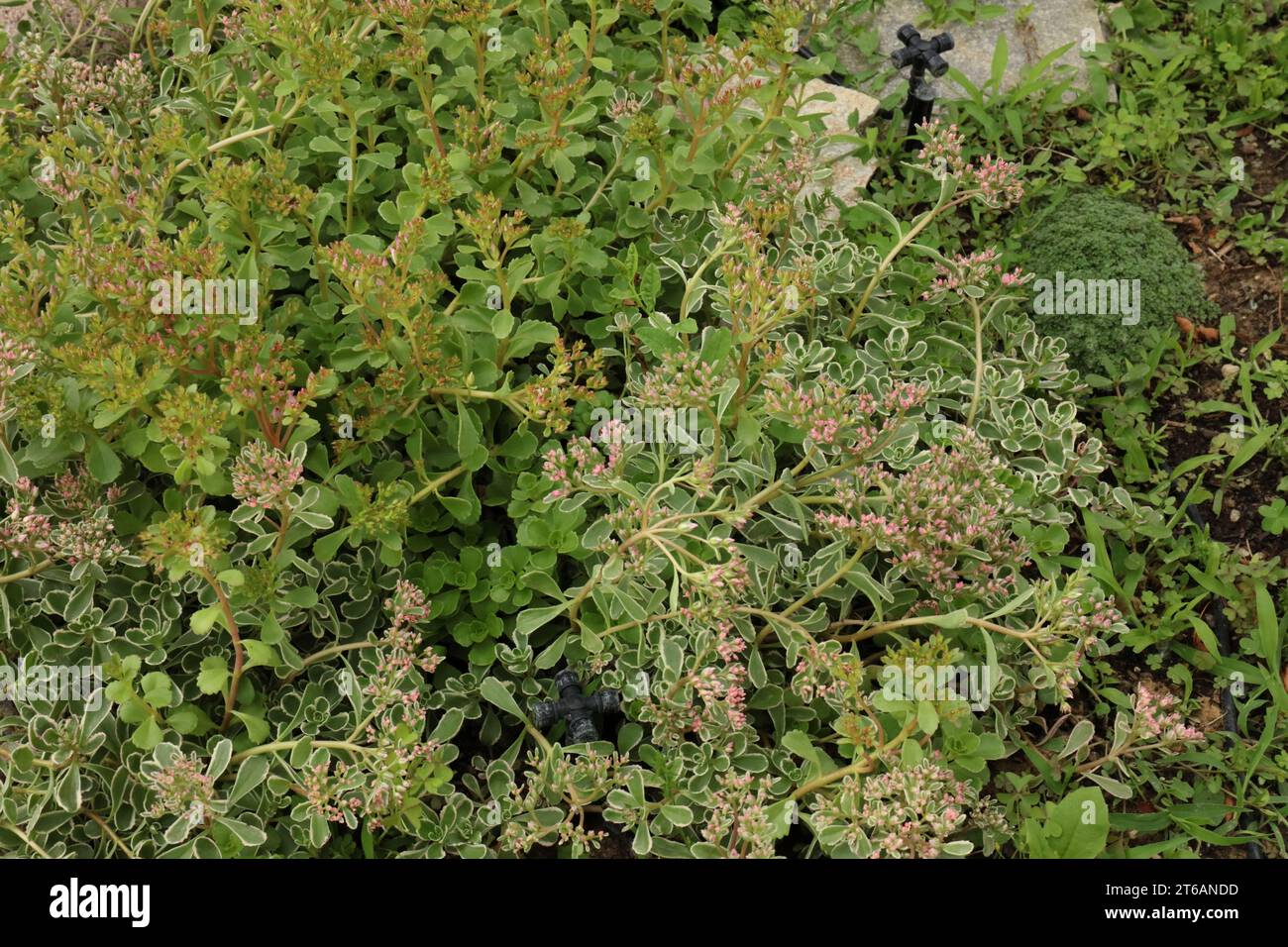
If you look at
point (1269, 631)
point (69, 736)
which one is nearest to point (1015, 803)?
point (1269, 631)

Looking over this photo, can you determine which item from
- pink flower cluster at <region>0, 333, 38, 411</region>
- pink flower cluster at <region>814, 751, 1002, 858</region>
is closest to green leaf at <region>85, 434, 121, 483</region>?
pink flower cluster at <region>0, 333, 38, 411</region>

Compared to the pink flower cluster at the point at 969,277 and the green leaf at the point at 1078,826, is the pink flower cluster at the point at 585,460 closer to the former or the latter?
the pink flower cluster at the point at 969,277

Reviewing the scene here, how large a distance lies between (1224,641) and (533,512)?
2.28m

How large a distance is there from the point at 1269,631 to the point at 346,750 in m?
2.79

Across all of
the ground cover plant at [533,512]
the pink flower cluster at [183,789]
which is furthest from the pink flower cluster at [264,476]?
the pink flower cluster at [183,789]

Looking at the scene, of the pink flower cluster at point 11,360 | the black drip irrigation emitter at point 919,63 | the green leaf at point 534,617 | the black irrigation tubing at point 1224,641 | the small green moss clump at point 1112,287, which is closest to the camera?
the pink flower cluster at point 11,360

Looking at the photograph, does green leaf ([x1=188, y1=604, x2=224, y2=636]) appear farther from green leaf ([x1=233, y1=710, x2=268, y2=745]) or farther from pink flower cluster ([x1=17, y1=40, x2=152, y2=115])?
Answer: pink flower cluster ([x1=17, y1=40, x2=152, y2=115])

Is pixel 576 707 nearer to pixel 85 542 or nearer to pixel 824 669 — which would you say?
pixel 824 669

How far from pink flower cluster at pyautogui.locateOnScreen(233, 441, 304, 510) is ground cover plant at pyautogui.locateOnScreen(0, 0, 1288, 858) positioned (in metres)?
0.02

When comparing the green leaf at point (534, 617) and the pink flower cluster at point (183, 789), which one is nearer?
the pink flower cluster at point (183, 789)

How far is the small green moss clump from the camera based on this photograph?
13.5 ft

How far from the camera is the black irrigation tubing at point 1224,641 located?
3256mm

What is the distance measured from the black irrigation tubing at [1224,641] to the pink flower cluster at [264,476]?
2859 mm

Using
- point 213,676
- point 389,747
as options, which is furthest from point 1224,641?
point 213,676
